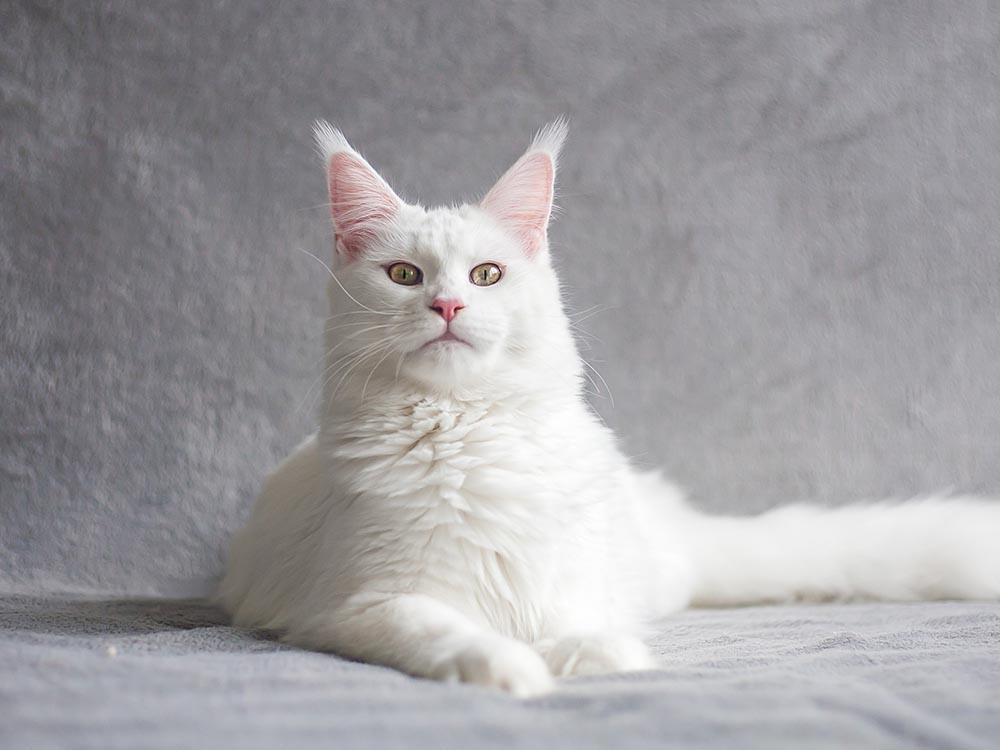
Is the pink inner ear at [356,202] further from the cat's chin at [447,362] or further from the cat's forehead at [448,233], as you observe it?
the cat's chin at [447,362]

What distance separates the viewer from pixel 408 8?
11.4ft

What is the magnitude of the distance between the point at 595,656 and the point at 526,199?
104 cm

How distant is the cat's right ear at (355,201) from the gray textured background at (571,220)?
1.06m

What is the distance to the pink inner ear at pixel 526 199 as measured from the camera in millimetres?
2371

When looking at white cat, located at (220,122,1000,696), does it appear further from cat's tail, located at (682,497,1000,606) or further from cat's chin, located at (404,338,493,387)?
cat's tail, located at (682,497,1000,606)

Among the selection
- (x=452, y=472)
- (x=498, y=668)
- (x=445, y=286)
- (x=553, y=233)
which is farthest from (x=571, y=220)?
(x=498, y=668)

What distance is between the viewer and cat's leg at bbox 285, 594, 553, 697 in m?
1.63

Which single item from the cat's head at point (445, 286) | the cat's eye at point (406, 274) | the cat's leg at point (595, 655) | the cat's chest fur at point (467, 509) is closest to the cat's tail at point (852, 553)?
the cat's chest fur at point (467, 509)

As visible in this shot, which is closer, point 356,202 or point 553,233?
point 356,202

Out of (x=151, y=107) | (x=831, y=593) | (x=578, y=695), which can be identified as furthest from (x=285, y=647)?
(x=151, y=107)

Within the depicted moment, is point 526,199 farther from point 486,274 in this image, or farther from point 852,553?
point 852,553

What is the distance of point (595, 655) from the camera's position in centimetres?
183

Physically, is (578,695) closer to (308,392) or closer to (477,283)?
(477,283)

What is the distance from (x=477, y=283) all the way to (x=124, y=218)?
5.13ft
